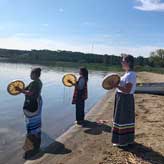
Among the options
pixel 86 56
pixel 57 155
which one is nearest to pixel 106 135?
pixel 57 155

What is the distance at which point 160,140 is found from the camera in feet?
33.8

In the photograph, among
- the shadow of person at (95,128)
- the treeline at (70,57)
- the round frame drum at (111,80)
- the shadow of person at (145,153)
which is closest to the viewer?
the shadow of person at (145,153)

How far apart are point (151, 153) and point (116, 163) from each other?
1.10m

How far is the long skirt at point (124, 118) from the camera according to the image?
30.3ft

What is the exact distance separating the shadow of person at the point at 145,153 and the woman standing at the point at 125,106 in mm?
186

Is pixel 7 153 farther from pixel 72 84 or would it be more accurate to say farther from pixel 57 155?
pixel 72 84

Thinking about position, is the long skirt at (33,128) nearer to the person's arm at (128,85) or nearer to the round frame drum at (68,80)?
the person's arm at (128,85)

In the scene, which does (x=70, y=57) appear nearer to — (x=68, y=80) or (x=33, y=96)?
(x=68, y=80)

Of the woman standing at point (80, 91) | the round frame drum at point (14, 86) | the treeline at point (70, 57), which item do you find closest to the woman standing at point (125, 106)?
the round frame drum at point (14, 86)

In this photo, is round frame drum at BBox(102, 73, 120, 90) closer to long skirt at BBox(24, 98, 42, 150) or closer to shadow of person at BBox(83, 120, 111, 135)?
long skirt at BBox(24, 98, 42, 150)

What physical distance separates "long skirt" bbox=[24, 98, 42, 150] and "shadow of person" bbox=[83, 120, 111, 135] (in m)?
1.78

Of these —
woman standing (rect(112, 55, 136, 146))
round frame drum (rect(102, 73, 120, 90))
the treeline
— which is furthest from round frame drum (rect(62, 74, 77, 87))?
the treeline

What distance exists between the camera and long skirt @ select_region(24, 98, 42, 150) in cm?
1030

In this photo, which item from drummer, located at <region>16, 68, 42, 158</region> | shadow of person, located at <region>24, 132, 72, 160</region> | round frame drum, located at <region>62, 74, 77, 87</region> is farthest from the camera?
round frame drum, located at <region>62, 74, 77, 87</region>
